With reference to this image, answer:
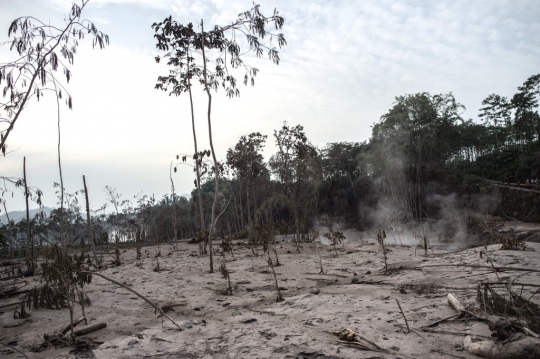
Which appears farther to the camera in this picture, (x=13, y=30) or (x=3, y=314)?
(x=3, y=314)

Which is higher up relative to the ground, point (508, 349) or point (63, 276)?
point (63, 276)

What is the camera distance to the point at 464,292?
4.88 metres

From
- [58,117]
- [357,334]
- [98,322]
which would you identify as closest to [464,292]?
[357,334]

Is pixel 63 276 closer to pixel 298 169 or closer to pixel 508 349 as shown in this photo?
pixel 508 349

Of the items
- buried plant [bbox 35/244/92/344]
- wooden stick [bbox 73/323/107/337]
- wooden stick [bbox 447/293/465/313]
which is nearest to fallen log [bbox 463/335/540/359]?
wooden stick [bbox 447/293/465/313]

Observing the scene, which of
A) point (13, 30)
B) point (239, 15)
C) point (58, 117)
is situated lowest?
point (13, 30)

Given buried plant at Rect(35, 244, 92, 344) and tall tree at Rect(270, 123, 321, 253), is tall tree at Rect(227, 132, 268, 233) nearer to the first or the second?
tall tree at Rect(270, 123, 321, 253)

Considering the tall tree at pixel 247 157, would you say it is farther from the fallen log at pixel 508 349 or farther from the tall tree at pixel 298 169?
the fallen log at pixel 508 349

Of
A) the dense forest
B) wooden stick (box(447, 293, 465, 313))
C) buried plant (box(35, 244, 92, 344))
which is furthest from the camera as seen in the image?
the dense forest

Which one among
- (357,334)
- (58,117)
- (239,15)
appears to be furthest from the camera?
(58,117)

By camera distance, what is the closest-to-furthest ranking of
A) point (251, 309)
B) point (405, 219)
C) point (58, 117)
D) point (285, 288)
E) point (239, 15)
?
point (251, 309) → point (285, 288) → point (239, 15) → point (58, 117) → point (405, 219)

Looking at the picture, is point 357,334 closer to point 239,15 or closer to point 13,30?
point 13,30

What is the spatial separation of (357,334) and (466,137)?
140 feet

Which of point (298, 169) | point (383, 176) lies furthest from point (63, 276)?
point (383, 176)
